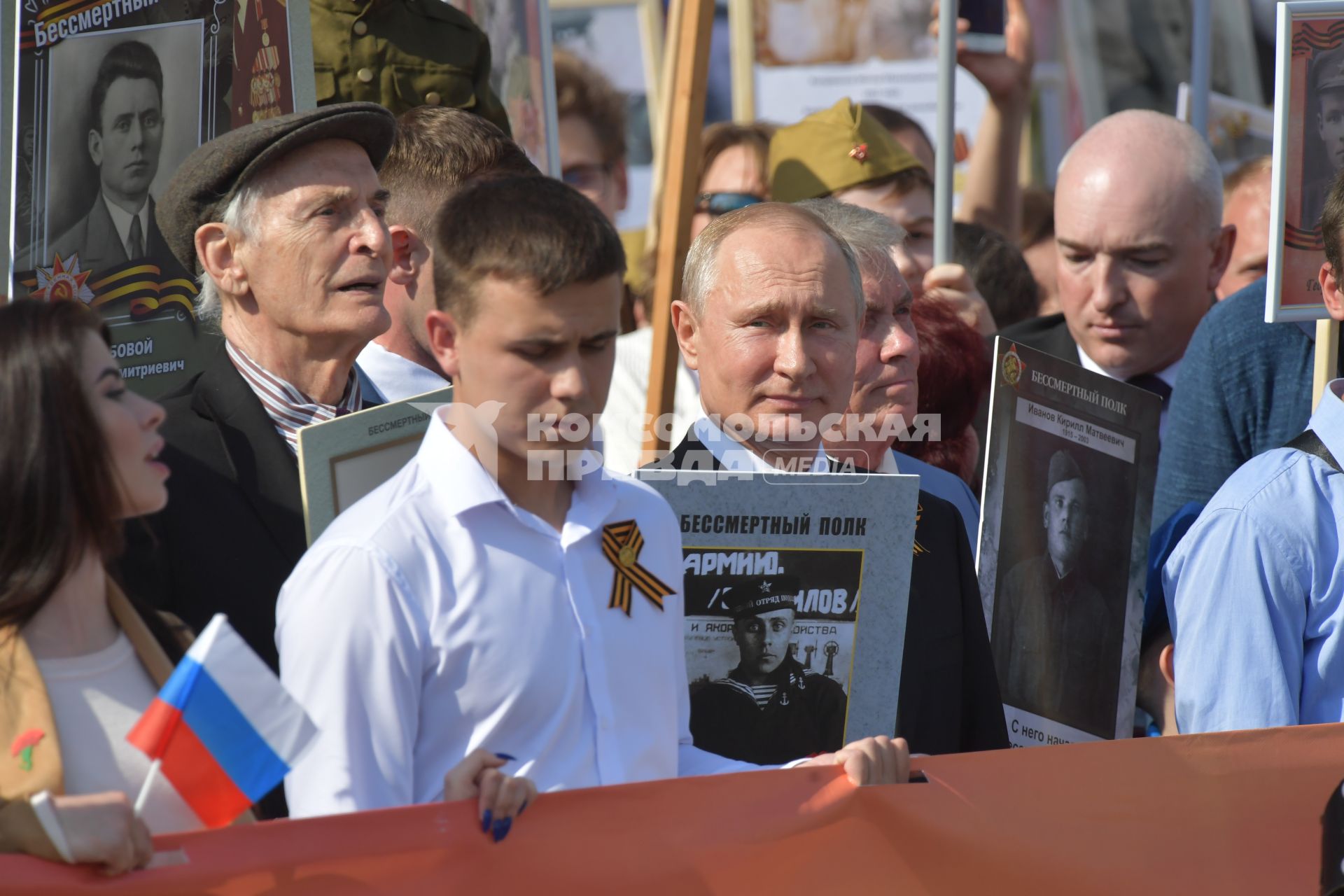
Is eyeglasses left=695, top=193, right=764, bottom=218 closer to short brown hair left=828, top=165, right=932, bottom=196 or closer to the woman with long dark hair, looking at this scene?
short brown hair left=828, top=165, right=932, bottom=196

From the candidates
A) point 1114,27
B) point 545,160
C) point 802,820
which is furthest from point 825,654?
point 1114,27

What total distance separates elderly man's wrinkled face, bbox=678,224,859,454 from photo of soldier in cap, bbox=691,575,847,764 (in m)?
0.54

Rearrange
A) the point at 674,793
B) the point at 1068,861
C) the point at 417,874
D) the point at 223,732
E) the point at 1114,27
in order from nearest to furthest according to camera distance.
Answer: the point at 223,732, the point at 417,874, the point at 674,793, the point at 1068,861, the point at 1114,27

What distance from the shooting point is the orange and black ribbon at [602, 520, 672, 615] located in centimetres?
260

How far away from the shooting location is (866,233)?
4176 mm

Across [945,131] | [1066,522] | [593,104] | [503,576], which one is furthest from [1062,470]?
[593,104]

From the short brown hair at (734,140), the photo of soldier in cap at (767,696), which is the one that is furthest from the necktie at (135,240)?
the short brown hair at (734,140)

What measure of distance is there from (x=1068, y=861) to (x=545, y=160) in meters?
3.00

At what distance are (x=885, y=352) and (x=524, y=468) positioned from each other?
5.74 ft

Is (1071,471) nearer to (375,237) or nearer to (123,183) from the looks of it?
(375,237)

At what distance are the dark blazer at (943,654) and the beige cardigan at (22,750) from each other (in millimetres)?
1423

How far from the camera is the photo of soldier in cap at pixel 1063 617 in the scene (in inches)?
147

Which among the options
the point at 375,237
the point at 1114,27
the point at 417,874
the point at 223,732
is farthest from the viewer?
the point at 1114,27

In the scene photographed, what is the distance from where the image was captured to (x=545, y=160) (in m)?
5.36
